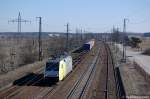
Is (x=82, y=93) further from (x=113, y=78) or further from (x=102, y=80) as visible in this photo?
(x=113, y=78)

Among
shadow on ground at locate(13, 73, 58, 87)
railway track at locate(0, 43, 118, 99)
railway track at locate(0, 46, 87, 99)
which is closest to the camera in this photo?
railway track at locate(0, 46, 87, 99)

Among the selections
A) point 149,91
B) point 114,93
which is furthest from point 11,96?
point 149,91

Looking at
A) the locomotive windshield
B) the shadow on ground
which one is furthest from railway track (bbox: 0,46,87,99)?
the locomotive windshield

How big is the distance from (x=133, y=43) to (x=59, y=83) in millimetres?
92700

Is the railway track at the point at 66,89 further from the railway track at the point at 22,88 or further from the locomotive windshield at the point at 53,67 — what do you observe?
the locomotive windshield at the point at 53,67

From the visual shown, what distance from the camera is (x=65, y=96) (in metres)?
28.5

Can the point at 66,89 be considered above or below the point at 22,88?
below

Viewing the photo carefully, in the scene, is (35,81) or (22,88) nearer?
(22,88)

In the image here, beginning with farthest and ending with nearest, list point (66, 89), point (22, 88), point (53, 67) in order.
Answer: point (53, 67) < point (66, 89) < point (22, 88)

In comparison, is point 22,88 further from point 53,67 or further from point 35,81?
point 35,81

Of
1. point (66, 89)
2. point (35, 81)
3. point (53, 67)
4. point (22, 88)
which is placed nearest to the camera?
point (22, 88)

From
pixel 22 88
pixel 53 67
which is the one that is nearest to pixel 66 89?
pixel 53 67

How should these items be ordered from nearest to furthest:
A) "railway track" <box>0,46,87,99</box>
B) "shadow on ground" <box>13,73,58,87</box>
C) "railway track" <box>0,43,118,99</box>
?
"railway track" <box>0,46,87,99</box> < "railway track" <box>0,43,118,99</box> < "shadow on ground" <box>13,73,58,87</box>

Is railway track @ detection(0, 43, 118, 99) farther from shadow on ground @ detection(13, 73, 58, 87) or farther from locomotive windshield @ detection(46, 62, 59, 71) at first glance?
locomotive windshield @ detection(46, 62, 59, 71)
